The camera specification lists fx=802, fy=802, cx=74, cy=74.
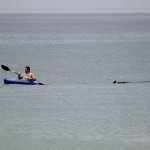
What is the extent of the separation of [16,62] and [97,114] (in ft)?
82.3

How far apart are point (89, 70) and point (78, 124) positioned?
20467 mm

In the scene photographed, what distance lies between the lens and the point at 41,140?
22.3 metres

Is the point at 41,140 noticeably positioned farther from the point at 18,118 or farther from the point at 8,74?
the point at 8,74

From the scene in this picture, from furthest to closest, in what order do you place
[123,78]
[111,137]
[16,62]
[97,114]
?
1. [16,62]
2. [123,78]
3. [97,114]
4. [111,137]

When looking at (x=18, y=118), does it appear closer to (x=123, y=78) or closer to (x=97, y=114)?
(x=97, y=114)

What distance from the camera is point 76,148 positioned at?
21.1 metres

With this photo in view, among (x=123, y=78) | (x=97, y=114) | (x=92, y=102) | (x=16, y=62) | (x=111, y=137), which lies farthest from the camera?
(x=16, y=62)

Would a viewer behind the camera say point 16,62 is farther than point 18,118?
Yes

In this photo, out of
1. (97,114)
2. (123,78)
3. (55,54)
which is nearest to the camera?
(97,114)

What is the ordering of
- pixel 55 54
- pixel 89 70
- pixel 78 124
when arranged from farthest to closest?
pixel 55 54
pixel 89 70
pixel 78 124

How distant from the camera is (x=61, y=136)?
2294 cm

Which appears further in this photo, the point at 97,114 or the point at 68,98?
the point at 68,98

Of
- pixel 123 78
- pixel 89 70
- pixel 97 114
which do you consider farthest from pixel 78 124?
pixel 89 70

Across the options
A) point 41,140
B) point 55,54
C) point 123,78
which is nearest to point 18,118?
point 41,140
